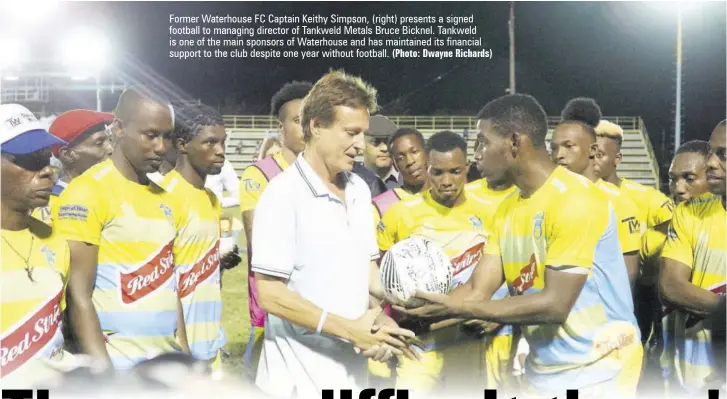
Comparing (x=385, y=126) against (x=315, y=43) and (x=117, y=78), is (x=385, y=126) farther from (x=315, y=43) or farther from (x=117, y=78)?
(x=117, y=78)

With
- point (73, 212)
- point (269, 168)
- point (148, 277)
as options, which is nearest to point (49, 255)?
point (73, 212)

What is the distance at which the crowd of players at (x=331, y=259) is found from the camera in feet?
9.74

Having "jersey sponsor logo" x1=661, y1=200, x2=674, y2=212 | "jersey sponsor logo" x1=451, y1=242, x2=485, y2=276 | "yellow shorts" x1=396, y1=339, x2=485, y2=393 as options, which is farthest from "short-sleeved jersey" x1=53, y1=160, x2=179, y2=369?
"jersey sponsor logo" x1=661, y1=200, x2=674, y2=212

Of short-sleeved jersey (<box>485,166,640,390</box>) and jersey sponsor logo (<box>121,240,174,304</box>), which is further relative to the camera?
jersey sponsor logo (<box>121,240,174,304</box>)

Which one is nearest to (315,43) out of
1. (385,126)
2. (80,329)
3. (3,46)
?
(385,126)

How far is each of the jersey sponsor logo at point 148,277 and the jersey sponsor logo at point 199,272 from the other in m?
0.31

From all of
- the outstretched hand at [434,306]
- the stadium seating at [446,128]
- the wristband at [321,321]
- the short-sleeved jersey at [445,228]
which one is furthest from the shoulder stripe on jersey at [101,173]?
the stadium seating at [446,128]

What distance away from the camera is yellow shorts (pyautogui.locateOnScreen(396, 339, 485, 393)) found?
13.4ft

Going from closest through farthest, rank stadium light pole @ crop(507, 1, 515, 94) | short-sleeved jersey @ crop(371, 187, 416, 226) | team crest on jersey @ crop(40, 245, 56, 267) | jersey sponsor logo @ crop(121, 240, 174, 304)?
1. team crest on jersey @ crop(40, 245, 56, 267)
2. jersey sponsor logo @ crop(121, 240, 174, 304)
3. short-sleeved jersey @ crop(371, 187, 416, 226)
4. stadium light pole @ crop(507, 1, 515, 94)

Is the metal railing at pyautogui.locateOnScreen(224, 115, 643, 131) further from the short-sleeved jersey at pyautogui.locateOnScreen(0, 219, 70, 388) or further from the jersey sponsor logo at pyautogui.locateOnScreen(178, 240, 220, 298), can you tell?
the short-sleeved jersey at pyautogui.locateOnScreen(0, 219, 70, 388)

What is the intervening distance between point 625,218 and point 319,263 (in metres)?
2.36

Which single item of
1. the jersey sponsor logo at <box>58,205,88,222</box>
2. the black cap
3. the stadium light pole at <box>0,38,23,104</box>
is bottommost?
the jersey sponsor logo at <box>58,205,88,222</box>

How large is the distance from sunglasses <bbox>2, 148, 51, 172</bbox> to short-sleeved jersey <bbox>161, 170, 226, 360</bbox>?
802mm

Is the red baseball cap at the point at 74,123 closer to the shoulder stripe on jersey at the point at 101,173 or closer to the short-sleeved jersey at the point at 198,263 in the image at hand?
the short-sleeved jersey at the point at 198,263
